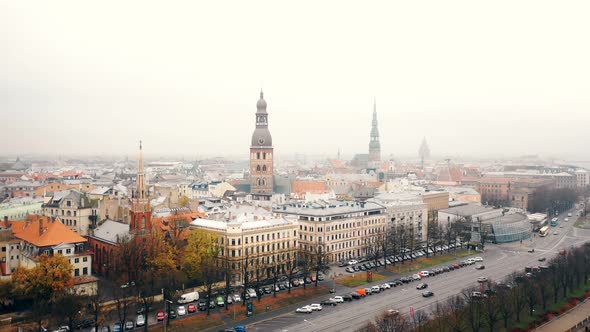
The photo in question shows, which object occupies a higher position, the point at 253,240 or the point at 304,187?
the point at 304,187

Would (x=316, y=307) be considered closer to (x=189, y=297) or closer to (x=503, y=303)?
(x=189, y=297)

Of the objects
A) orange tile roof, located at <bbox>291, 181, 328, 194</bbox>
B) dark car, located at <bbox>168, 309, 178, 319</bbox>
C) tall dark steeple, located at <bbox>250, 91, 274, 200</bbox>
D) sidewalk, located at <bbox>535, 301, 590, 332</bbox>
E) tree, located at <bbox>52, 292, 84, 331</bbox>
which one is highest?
tall dark steeple, located at <bbox>250, 91, 274, 200</bbox>

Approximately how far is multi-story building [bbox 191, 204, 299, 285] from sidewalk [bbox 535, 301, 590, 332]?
32.5 m

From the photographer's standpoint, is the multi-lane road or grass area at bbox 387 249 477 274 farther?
grass area at bbox 387 249 477 274

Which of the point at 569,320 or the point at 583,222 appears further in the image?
the point at 583,222

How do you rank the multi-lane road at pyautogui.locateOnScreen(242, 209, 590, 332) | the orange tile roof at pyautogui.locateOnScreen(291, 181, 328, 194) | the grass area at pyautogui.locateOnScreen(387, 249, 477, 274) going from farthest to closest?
the orange tile roof at pyautogui.locateOnScreen(291, 181, 328, 194) < the grass area at pyautogui.locateOnScreen(387, 249, 477, 274) < the multi-lane road at pyautogui.locateOnScreen(242, 209, 590, 332)

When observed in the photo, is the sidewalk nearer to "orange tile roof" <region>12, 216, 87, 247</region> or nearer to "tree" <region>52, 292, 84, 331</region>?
"tree" <region>52, 292, 84, 331</region>

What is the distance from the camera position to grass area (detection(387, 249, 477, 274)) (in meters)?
84.6

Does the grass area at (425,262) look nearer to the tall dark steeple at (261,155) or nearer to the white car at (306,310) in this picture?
the white car at (306,310)

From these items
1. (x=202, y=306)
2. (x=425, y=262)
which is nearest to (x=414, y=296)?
(x=425, y=262)

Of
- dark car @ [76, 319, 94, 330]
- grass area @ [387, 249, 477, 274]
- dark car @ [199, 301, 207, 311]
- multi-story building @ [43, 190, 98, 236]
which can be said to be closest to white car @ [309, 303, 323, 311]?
dark car @ [199, 301, 207, 311]

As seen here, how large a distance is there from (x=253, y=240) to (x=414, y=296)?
23.6m

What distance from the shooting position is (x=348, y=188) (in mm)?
164625

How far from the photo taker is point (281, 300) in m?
66.3
